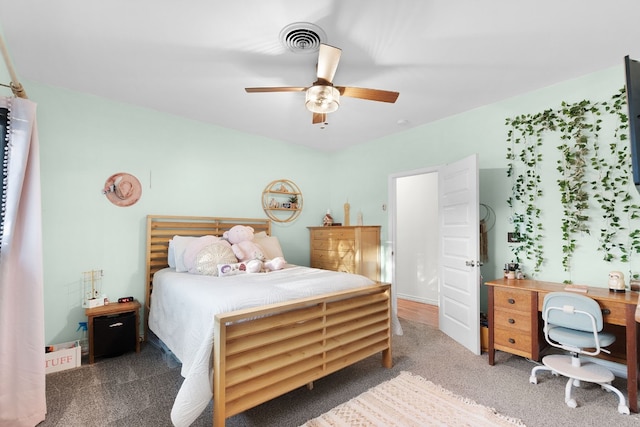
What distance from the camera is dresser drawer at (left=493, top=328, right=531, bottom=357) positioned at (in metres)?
2.58

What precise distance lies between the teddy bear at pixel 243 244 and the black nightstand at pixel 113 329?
1130mm

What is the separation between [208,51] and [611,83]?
340cm

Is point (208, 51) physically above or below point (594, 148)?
above

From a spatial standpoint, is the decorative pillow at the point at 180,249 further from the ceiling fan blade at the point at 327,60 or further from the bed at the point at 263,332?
the ceiling fan blade at the point at 327,60

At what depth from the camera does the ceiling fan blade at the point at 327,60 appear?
74.5 inches

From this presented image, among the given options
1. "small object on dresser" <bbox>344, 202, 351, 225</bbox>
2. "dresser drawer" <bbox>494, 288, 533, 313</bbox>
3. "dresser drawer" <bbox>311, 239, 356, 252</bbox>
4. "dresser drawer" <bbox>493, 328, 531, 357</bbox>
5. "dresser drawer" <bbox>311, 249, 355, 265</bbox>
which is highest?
"small object on dresser" <bbox>344, 202, 351, 225</bbox>

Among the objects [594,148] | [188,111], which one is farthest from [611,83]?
[188,111]

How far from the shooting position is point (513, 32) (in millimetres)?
2102

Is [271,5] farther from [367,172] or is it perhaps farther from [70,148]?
[367,172]

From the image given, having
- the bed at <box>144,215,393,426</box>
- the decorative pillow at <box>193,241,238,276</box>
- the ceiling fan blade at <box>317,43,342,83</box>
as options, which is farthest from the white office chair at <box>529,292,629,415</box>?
the decorative pillow at <box>193,241,238,276</box>

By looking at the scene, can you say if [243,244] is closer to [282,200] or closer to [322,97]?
[282,200]

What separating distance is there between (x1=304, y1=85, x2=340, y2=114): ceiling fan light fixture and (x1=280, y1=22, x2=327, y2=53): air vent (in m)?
Answer: 0.28

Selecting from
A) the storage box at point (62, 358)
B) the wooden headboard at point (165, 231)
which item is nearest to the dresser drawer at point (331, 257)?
the wooden headboard at point (165, 231)

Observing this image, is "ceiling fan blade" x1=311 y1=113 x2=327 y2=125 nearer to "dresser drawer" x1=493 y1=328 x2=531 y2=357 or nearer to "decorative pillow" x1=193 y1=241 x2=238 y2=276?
"decorative pillow" x1=193 y1=241 x2=238 y2=276
